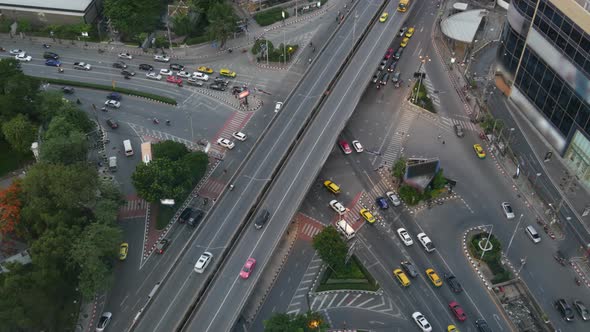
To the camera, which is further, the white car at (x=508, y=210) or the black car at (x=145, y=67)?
the black car at (x=145, y=67)

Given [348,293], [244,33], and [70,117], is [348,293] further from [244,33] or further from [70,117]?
[244,33]

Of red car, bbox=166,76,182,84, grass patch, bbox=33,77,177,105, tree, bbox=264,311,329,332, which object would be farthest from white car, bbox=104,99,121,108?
tree, bbox=264,311,329,332

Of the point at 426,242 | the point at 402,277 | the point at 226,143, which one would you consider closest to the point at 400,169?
the point at 426,242

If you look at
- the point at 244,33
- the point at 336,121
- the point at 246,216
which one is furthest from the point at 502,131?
the point at 244,33

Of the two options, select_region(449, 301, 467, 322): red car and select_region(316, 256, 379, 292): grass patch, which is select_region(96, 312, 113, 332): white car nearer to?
select_region(316, 256, 379, 292): grass patch

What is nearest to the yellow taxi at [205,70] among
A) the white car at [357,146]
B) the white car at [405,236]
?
the white car at [357,146]

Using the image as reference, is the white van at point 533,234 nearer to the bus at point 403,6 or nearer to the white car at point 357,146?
the white car at point 357,146
